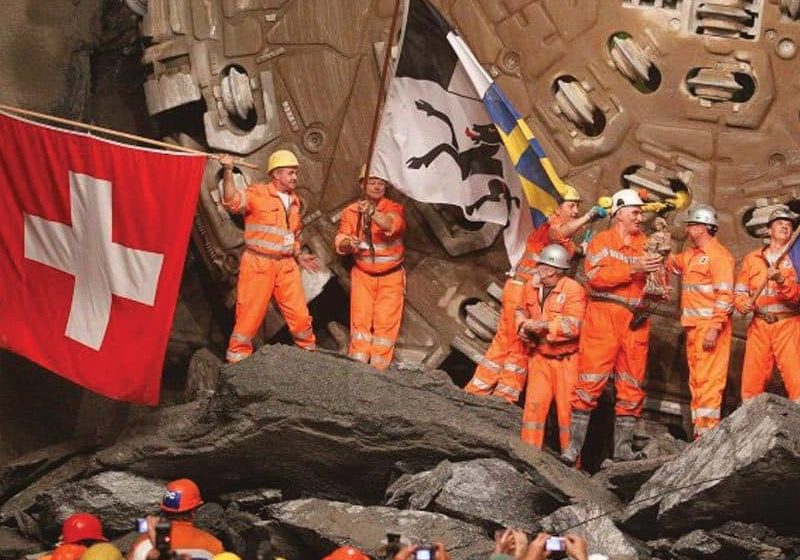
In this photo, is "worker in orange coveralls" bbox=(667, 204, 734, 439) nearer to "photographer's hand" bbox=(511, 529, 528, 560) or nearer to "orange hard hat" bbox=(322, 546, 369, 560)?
"orange hard hat" bbox=(322, 546, 369, 560)

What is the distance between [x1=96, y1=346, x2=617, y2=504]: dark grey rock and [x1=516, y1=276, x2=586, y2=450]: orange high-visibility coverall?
8.4 inches

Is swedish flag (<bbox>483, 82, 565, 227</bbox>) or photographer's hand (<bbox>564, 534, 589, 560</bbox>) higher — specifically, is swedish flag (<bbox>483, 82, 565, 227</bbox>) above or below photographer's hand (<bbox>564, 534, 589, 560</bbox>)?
above

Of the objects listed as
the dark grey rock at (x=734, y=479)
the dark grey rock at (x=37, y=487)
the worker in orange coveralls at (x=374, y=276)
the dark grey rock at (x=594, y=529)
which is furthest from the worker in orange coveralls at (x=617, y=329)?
the dark grey rock at (x=37, y=487)

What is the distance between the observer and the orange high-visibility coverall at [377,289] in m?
13.5

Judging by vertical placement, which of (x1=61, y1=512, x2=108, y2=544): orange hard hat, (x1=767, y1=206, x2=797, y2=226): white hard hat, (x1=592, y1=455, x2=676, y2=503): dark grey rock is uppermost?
(x1=767, y1=206, x2=797, y2=226): white hard hat

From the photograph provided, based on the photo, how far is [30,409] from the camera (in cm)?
1498

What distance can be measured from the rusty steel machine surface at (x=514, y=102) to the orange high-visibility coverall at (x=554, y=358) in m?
0.88

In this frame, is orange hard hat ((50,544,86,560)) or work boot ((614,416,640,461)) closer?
orange hard hat ((50,544,86,560))

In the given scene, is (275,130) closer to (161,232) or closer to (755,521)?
(161,232)

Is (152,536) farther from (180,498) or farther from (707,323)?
(707,323)

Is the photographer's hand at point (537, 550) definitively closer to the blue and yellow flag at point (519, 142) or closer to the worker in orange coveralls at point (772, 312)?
the worker in orange coveralls at point (772, 312)

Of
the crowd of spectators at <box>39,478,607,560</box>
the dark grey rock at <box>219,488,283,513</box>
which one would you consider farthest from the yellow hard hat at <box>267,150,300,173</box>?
the crowd of spectators at <box>39,478,607,560</box>

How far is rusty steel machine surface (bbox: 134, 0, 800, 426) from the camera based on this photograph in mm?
13547

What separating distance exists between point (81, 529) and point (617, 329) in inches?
156
